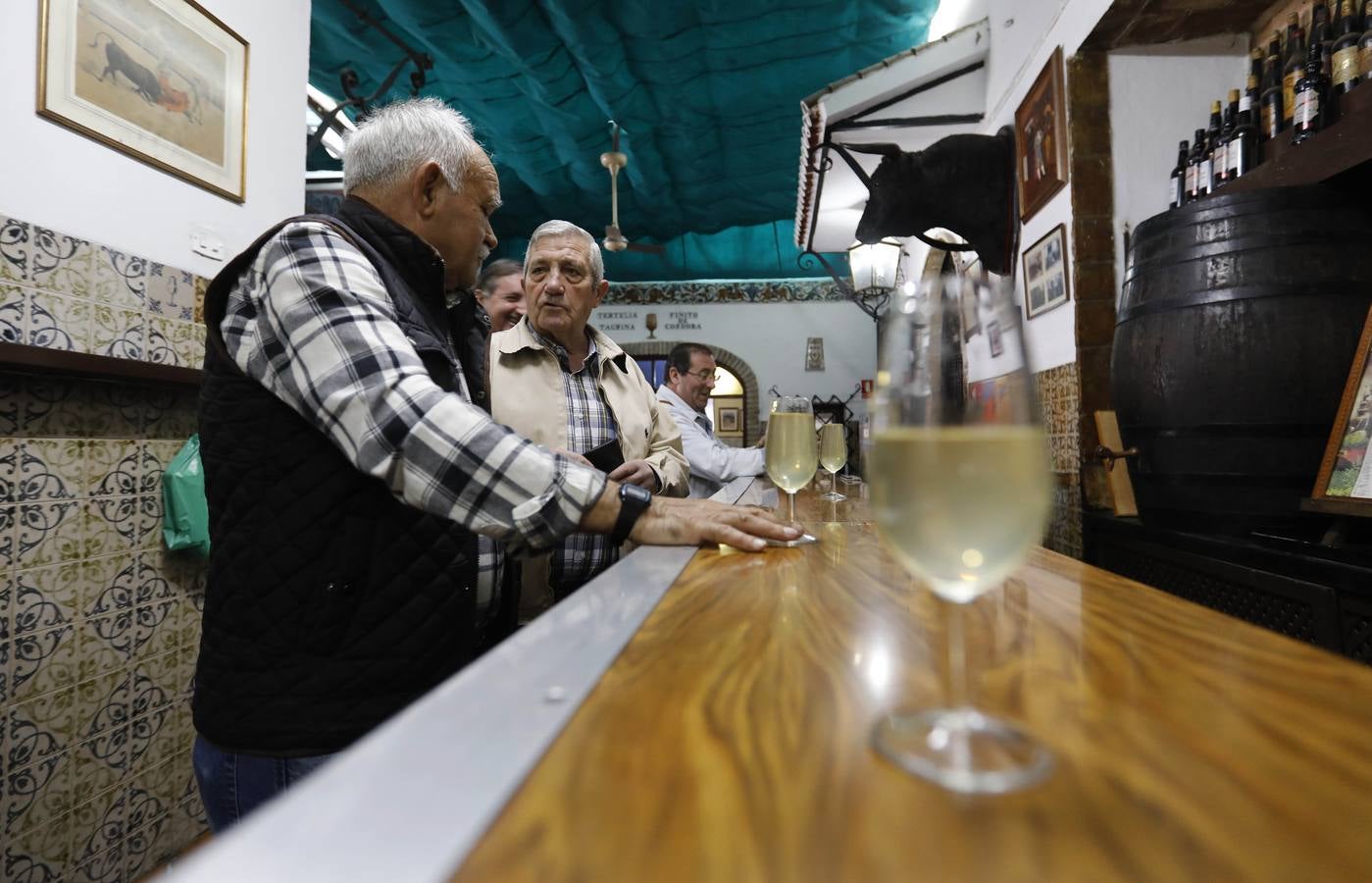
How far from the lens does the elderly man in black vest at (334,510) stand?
92 cm

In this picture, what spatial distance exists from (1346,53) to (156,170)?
122 inches

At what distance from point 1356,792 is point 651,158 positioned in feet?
20.2

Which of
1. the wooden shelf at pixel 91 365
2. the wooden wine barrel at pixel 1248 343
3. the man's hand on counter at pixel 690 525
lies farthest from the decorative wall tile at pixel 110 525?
the wooden wine barrel at pixel 1248 343

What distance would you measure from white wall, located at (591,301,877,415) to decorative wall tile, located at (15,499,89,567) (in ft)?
26.6

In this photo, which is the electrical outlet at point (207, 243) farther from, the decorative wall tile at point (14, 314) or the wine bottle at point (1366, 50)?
the wine bottle at point (1366, 50)

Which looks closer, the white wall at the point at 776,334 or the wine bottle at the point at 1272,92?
the wine bottle at the point at 1272,92

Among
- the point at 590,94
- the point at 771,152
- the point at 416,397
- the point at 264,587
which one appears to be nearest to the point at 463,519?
the point at 416,397

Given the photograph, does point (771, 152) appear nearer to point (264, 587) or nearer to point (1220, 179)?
point (1220, 179)

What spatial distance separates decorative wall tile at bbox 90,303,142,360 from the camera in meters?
1.80

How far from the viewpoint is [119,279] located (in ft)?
6.04

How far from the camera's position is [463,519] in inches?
36.4

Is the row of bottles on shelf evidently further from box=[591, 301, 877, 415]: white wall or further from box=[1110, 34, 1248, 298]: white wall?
box=[591, 301, 877, 415]: white wall

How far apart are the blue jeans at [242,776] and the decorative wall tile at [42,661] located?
37.8 inches

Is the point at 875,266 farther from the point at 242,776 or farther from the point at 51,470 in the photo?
the point at 242,776
